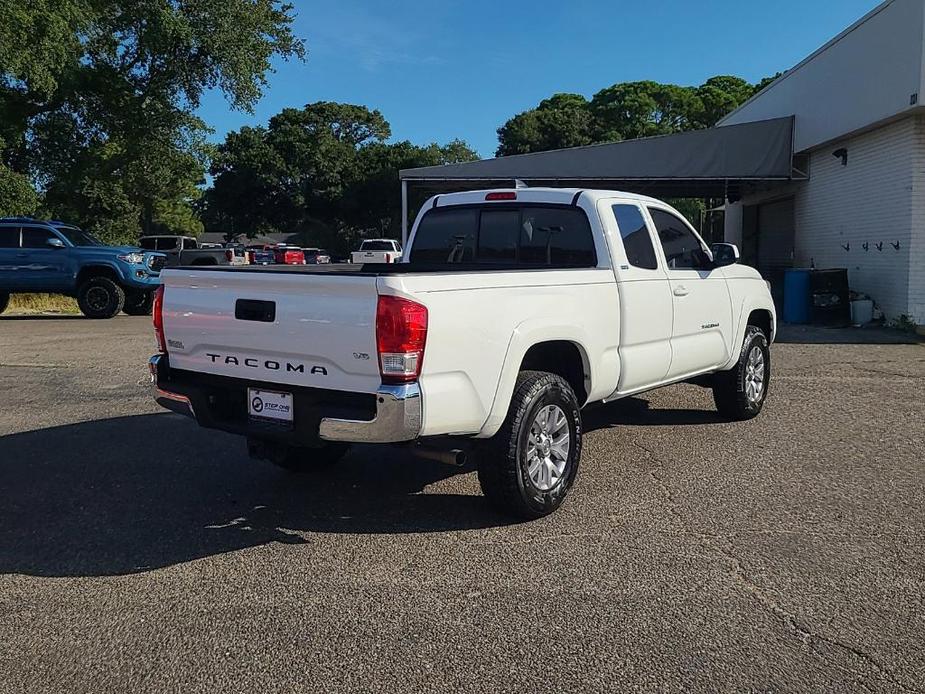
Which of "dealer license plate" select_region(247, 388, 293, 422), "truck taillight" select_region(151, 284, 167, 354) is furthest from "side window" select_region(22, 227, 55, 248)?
"dealer license plate" select_region(247, 388, 293, 422)

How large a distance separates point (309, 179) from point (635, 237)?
5029 cm

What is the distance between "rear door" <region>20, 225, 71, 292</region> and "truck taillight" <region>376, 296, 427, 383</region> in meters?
15.6

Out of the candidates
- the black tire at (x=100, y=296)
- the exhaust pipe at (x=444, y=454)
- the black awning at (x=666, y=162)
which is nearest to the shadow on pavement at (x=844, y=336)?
the black awning at (x=666, y=162)

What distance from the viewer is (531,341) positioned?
179 inches

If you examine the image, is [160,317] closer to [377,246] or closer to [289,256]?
[289,256]

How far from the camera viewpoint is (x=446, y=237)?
20.7 feet

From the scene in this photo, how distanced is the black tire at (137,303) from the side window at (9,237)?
247 centimetres

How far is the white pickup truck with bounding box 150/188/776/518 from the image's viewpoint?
12.9 ft

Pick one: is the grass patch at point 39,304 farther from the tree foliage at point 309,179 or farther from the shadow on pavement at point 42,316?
the tree foliage at point 309,179

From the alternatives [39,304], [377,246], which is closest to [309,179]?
[377,246]

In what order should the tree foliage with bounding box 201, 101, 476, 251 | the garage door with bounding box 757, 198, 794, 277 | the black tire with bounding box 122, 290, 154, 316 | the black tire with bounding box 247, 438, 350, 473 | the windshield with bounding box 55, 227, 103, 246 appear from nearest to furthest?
the black tire with bounding box 247, 438, 350, 473, the windshield with bounding box 55, 227, 103, 246, the black tire with bounding box 122, 290, 154, 316, the garage door with bounding box 757, 198, 794, 277, the tree foliage with bounding box 201, 101, 476, 251

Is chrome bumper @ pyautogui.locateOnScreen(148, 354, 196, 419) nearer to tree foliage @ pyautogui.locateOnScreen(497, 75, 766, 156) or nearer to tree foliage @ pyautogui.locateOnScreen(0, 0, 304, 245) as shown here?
tree foliage @ pyautogui.locateOnScreen(0, 0, 304, 245)

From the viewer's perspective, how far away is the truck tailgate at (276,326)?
394 cm

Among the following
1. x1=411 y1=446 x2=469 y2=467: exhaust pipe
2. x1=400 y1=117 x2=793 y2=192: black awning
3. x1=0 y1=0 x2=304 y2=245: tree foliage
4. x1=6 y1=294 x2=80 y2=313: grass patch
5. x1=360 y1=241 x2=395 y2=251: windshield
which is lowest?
x1=411 y1=446 x2=469 y2=467: exhaust pipe
